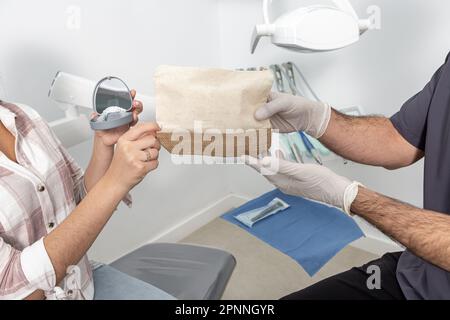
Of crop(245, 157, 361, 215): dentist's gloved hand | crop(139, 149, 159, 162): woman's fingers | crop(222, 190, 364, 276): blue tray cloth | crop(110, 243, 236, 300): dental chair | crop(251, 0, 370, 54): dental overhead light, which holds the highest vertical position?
crop(251, 0, 370, 54): dental overhead light

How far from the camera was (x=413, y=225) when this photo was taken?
0.78m

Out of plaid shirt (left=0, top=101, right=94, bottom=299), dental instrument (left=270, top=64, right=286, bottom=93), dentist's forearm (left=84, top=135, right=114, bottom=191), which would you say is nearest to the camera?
plaid shirt (left=0, top=101, right=94, bottom=299)

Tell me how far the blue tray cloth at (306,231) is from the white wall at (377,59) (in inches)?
22.3

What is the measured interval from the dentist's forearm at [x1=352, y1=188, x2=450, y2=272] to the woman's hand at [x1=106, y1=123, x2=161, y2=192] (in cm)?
48

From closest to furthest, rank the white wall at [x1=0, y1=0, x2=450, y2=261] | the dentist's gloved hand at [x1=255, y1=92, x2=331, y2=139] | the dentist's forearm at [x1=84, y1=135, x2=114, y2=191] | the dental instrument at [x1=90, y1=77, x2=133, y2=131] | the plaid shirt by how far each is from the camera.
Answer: the plaid shirt < the dental instrument at [x1=90, y1=77, x2=133, y2=131] < the dentist's forearm at [x1=84, y1=135, x2=114, y2=191] < the dentist's gloved hand at [x1=255, y1=92, x2=331, y2=139] < the white wall at [x1=0, y1=0, x2=450, y2=261]

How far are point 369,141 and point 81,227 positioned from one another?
789 mm

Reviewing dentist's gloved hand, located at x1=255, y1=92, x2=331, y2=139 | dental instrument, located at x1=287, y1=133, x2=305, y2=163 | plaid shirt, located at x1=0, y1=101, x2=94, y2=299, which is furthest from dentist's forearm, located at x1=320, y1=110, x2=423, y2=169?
plaid shirt, located at x1=0, y1=101, x2=94, y2=299

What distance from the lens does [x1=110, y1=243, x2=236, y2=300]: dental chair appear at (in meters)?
1.04

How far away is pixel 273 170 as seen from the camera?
1005 millimetres

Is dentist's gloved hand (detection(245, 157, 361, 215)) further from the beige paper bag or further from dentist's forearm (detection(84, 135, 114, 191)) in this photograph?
dentist's forearm (detection(84, 135, 114, 191))

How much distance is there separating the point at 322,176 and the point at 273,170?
12cm

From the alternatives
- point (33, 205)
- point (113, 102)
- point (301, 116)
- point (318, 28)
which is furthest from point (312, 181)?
A: point (33, 205)

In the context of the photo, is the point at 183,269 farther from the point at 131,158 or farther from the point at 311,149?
the point at 311,149

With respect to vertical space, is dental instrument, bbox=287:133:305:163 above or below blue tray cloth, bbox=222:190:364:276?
above
